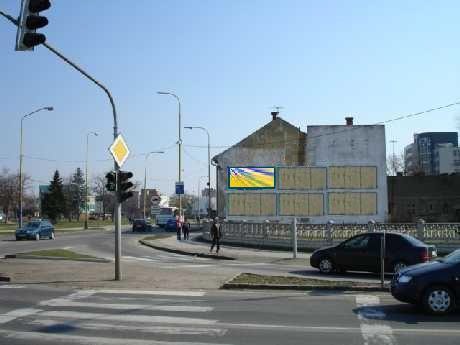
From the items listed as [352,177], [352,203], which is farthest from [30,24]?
[352,177]

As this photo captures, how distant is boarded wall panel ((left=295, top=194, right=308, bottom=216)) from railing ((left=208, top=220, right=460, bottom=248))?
23603 millimetres

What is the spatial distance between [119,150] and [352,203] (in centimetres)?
4629

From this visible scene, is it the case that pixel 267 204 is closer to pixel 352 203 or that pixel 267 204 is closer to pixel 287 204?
pixel 287 204

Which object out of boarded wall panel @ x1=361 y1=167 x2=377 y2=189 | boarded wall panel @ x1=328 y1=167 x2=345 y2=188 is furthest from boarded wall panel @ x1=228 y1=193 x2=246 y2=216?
boarded wall panel @ x1=361 y1=167 x2=377 y2=189

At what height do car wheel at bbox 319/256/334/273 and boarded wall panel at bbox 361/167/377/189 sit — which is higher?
boarded wall panel at bbox 361/167/377/189

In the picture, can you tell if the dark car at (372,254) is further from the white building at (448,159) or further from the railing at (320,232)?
the white building at (448,159)

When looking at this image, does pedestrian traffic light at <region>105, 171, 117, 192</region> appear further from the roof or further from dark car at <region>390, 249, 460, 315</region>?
the roof

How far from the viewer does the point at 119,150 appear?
16891 mm

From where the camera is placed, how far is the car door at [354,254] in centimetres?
1931

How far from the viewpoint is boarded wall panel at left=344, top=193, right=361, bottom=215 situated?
60156mm

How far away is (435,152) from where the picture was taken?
15450 centimetres

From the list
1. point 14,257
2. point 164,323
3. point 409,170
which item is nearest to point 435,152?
point 409,170

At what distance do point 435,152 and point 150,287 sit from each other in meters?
150

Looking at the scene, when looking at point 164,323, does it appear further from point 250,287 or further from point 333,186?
point 333,186
